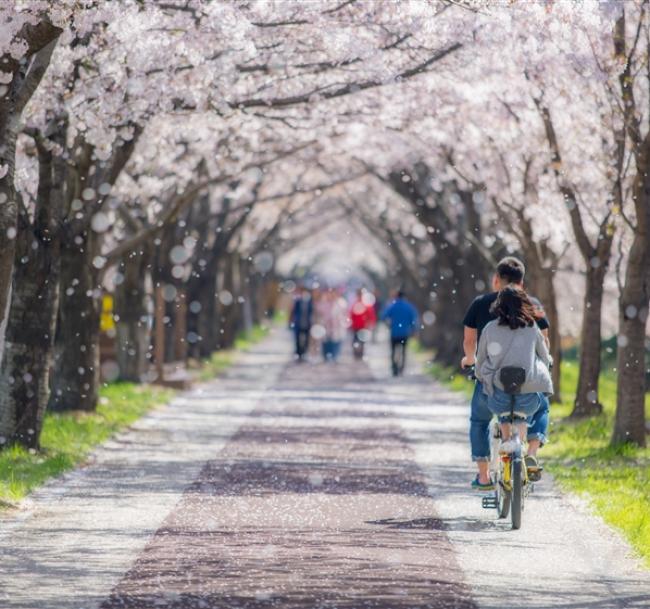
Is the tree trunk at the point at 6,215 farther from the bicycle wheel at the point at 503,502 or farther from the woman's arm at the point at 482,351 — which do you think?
the bicycle wheel at the point at 503,502

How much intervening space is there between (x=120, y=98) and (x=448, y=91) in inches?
249

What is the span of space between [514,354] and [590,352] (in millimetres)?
11520

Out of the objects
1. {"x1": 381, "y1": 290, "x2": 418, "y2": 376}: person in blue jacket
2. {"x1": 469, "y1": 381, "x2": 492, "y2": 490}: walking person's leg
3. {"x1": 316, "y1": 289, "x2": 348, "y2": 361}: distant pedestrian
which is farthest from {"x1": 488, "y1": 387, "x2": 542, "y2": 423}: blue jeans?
{"x1": 316, "y1": 289, "x2": 348, "y2": 361}: distant pedestrian

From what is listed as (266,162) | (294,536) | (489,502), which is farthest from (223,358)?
(294,536)

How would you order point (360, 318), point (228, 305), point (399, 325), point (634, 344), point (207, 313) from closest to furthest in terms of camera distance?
1. point (634, 344)
2. point (399, 325)
3. point (207, 313)
4. point (360, 318)
5. point (228, 305)

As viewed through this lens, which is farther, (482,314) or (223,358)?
(223,358)

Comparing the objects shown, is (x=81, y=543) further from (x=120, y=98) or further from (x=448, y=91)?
(x=448, y=91)

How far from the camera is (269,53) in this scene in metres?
18.5

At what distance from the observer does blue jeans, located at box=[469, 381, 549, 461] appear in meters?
12.4

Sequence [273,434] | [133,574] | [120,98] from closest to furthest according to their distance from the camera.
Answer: [133,574]
[120,98]
[273,434]

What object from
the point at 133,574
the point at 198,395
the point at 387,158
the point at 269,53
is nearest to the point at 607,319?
the point at 387,158

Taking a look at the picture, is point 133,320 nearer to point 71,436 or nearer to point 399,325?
point 399,325

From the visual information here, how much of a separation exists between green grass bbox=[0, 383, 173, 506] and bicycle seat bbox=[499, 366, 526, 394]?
385cm

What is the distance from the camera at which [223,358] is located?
42844 millimetres
